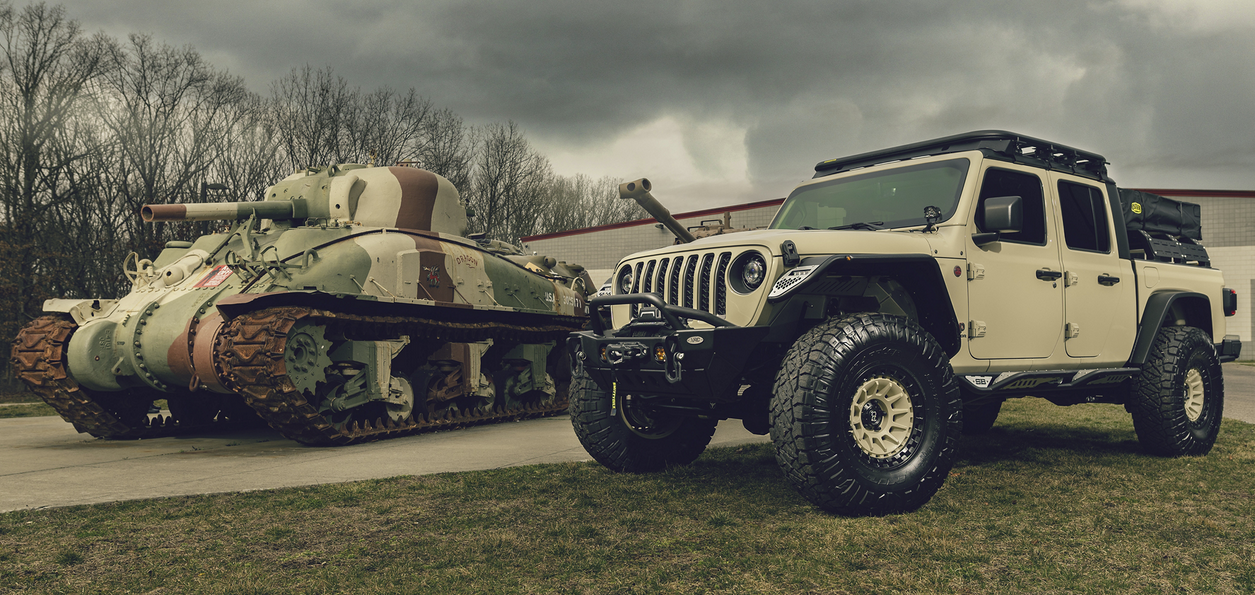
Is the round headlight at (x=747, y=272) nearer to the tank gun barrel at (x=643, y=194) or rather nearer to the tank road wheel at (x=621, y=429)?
the tank road wheel at (x=621, y=429)

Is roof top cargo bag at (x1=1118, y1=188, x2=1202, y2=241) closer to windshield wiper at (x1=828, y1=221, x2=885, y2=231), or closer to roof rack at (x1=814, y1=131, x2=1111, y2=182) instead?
roof rack at (x1=814, y1=131, x2=1111, y2=182)

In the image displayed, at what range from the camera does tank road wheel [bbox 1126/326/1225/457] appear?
704 cm

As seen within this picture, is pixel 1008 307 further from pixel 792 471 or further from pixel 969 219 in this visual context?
pixel 792 471

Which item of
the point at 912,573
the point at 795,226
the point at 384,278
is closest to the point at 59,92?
the point at 384,278

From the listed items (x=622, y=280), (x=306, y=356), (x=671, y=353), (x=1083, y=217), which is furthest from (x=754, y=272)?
(x=306, y=356)

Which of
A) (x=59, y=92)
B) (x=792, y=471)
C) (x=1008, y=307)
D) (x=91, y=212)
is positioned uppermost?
(x=59, y=92)

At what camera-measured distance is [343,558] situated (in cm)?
424

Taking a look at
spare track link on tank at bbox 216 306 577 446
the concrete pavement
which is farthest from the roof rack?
spare track link on tank at bbox 216 306 577 446

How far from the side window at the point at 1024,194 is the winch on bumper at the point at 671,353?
7.26 ft

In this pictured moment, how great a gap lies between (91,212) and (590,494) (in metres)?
30.3

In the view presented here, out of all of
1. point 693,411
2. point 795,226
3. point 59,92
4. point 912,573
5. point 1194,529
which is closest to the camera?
point 912,573

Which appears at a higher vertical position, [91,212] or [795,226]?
[91,212]

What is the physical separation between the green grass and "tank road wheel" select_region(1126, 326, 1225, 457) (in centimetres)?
48

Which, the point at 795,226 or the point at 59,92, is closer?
the point at 795,226
